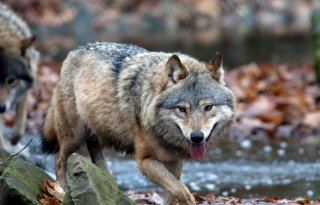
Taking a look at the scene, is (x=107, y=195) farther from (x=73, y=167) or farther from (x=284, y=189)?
(x=284, y=189)

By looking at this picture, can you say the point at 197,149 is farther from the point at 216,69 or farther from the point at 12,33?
the point at 12,33

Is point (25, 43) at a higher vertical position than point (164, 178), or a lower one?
higher

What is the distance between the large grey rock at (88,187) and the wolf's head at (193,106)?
81cm

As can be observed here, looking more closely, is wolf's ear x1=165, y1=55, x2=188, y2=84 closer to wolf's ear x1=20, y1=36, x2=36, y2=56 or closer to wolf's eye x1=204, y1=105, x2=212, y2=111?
wolf's eye x1=204, y1=105, x2=212, y2=111

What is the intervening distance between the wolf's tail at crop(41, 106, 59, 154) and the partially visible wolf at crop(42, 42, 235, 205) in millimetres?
32

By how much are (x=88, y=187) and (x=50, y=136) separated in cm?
303

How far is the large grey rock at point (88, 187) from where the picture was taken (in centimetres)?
538

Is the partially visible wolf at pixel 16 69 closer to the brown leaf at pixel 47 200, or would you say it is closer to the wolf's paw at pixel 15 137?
the wolf's paw at pixel 15 137

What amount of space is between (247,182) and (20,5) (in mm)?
14900

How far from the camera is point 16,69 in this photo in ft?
36.7

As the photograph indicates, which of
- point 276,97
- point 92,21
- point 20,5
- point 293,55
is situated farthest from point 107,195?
point 92,21

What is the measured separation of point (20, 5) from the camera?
23188mm

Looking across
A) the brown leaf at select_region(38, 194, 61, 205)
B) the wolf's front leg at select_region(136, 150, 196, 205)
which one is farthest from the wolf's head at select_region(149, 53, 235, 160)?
the brown leaf at select_region(38, 194, 61, 205)

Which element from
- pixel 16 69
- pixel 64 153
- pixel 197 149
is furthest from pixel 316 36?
pixel 197 149
